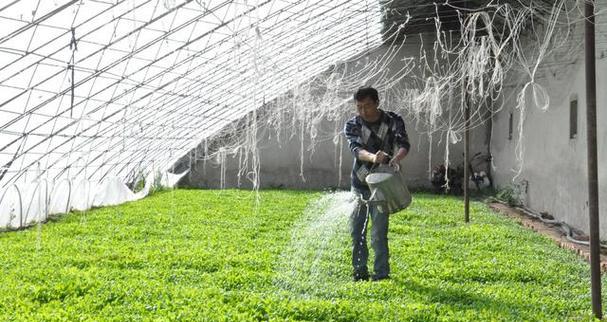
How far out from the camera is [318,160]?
28672 millimetres

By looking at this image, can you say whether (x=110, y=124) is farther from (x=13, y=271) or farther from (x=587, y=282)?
A: (x=587, y=282)

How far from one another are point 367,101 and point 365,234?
142 centimetres

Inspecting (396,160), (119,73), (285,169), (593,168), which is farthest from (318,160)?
(593,168)

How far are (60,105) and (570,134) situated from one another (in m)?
10.6

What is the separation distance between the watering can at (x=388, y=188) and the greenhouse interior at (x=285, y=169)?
2 centimetres

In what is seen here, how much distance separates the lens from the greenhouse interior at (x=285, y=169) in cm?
643

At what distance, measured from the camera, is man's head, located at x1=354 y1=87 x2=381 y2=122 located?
6.97 meters

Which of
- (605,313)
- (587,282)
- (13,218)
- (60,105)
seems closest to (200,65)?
(60,105)

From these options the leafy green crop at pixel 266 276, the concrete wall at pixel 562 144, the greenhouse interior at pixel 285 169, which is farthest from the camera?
the concrete wall at pixel 562 144

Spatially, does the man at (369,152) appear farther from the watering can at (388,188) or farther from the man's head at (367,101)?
the watering can at (388,188)

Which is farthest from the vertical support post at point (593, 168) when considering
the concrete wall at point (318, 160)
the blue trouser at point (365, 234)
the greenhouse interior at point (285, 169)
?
the concrete wall at point (318, 160)

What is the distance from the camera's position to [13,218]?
12.6m

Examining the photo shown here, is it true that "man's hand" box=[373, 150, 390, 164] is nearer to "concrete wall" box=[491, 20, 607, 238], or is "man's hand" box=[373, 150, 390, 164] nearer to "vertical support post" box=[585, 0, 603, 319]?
"vertical support post" box=[585, 0, 603, 319]

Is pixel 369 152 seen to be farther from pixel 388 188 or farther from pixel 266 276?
pixel 266 276
